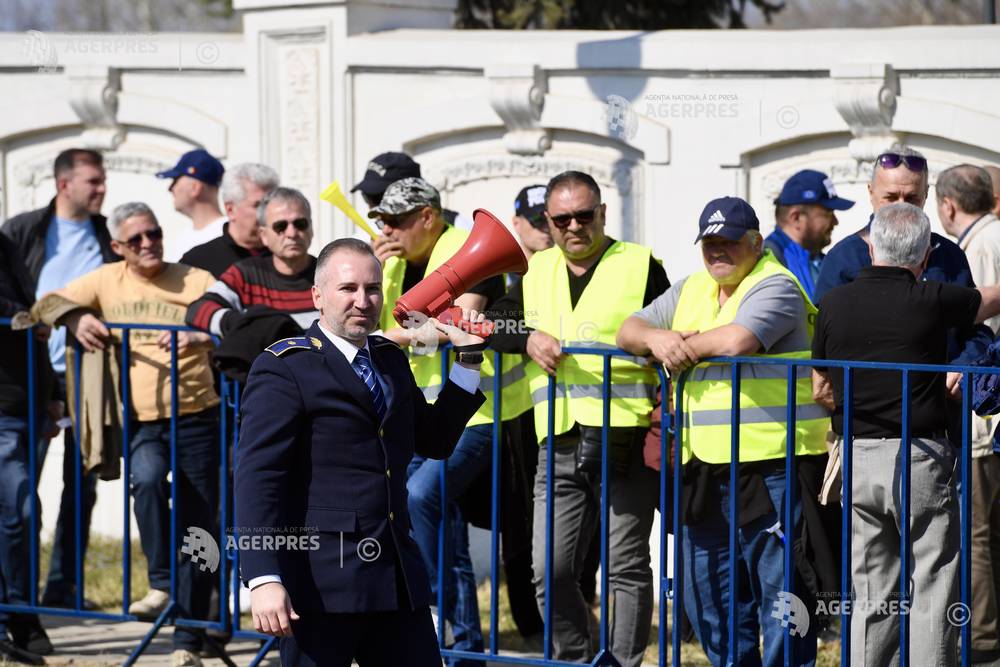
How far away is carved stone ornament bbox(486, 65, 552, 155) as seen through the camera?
9.04 m

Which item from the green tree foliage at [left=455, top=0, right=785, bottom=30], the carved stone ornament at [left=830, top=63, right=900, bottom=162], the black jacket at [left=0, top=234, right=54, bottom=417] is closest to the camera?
the black jacket at [left=0, top=234, right=54, bottom=417]

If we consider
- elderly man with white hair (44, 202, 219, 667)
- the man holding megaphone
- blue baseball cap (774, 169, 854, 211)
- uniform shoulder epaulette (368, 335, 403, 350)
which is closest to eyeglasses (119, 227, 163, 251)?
elderly man with white hair (44, 202, 219, 667)

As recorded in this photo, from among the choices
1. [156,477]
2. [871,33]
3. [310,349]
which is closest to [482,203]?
[871,33]

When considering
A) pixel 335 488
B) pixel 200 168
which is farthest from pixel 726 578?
pixel 200 168

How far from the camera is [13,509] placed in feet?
24.2

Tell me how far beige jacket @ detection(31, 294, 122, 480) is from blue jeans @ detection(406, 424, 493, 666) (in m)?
1.36

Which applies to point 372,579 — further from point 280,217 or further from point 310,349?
point 280,217

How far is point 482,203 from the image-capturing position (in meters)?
9.36

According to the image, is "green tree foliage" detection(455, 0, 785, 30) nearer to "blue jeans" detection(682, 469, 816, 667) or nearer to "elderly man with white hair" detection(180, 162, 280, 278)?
"elderly man with white hair" detection(180, 162, 280, 278)

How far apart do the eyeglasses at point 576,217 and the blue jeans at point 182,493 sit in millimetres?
1849

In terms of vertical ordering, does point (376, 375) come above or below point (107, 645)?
above

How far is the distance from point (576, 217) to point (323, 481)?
204cm

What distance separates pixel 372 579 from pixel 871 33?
4976mm

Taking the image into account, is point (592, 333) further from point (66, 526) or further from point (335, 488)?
point (66, 526)
